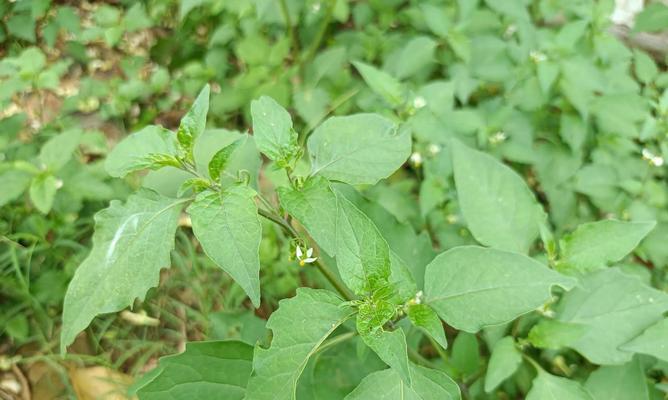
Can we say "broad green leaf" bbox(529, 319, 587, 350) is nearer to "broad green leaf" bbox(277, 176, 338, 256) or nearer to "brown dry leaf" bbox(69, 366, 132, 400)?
"broad green leaf" bbox(277, 176, 338, 256)

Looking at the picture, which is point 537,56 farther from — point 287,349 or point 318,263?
point 287,349

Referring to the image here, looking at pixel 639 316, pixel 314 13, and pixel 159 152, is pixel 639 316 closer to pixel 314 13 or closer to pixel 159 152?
pixel 159 152

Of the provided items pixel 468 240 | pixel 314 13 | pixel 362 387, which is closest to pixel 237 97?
pixel 314 13

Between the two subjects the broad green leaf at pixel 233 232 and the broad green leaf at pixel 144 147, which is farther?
the broad green leaf at pixel 144 147

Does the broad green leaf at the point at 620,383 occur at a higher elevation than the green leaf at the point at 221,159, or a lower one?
lower

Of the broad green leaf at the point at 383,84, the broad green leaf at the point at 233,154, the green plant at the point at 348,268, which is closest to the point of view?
the green plant at the point at 348,268

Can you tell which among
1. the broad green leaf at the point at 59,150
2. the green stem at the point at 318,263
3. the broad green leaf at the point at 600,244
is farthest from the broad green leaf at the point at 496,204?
the broad green leaf at the point at 59,150

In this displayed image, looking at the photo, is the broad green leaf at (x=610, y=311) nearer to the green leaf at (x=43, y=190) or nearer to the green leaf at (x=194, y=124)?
the green leaf at (x=194, y=124)
